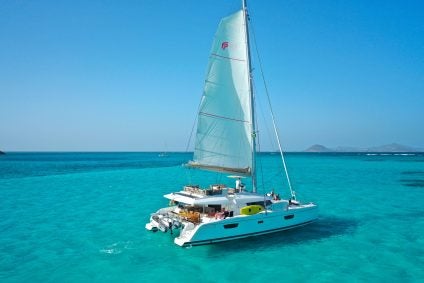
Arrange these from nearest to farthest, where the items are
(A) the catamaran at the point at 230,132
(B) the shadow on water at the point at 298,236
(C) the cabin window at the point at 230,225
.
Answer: (C) the cabin window at the point at 230,225 → (B) the shadow on water at the point at 298,236 → (A) the catamaran at the point at 230,132

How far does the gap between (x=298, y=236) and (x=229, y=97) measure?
9489 millimetres

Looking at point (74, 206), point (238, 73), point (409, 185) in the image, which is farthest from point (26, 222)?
point (409, 185)

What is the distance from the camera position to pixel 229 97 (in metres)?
21.2

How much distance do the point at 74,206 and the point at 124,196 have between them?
6745mm

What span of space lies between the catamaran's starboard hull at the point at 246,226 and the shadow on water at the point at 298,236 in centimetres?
36

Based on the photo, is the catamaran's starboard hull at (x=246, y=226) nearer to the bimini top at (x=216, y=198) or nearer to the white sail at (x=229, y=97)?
the bimini top at (x=216, y=198)

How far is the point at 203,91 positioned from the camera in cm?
2125

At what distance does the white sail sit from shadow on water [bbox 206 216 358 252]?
4258 millimetres

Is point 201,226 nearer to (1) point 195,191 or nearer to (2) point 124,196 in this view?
(1) point 195,191

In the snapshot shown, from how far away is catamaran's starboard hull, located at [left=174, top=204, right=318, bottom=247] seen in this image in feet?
56.7

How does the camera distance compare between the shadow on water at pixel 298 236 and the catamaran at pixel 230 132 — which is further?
the catamaran at pixel 230 132

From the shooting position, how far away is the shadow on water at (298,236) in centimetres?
1827

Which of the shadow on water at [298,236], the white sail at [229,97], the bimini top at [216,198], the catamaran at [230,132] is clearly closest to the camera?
the shadow on water at [298,236]

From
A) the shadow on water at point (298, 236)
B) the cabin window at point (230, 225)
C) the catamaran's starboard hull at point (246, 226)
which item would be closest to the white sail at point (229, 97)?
the catamaran's starboard hull at point (246, 226)
